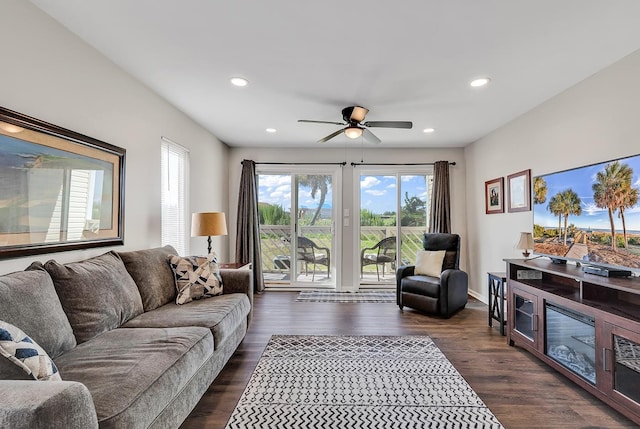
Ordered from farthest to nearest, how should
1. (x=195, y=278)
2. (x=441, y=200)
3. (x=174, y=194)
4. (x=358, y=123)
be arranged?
(x=441, y=200) → (x=174, y=194) → (x=358, y=123) → (x=195, y=278)

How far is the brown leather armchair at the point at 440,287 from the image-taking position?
150 inches

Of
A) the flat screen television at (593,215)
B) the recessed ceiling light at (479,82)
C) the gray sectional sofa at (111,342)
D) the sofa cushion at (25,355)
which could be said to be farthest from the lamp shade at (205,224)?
the flat screen television at (593,215)

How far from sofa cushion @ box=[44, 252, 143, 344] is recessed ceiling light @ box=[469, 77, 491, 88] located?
3.36 metres

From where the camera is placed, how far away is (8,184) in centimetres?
173

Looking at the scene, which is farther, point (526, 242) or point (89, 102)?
point (526, 242)

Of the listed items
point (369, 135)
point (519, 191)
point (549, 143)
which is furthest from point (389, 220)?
point (549, 143)

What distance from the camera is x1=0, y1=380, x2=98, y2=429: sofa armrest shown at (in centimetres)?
91

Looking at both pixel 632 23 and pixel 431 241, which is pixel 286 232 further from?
pixel 632 23

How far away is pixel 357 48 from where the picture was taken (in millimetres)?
2309

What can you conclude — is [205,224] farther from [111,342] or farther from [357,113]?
[357,113]

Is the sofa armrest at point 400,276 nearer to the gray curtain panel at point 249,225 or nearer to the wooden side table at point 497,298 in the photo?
the wooden side table at point 497,298

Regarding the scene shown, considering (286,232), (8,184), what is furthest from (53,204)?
(286,232)

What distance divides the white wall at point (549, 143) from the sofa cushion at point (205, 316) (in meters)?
3.31

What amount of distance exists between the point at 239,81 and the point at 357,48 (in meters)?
1.15
